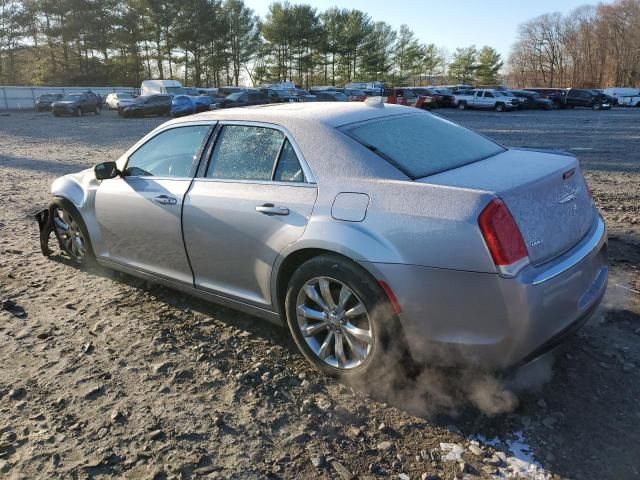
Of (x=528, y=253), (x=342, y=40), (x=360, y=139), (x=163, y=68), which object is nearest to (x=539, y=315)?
(x=528, y=253)

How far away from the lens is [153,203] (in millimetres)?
3883

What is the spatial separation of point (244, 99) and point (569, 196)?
103ft

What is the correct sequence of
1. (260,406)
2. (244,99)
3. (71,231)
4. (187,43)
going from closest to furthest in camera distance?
(260,406)
(71,231)
(244,99)
(187,43)

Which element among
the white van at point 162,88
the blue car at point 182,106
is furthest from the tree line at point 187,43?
the blue car at point 182,106

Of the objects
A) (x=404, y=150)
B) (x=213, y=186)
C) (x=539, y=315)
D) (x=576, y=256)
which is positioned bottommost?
(x=539, y=315)

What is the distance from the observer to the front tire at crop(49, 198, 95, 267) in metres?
4.71

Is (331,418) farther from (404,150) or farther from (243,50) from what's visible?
(243,50)

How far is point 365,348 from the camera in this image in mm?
2973

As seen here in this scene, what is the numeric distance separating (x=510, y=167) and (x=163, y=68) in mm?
70154

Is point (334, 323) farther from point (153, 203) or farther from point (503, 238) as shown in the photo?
point (153, 203)

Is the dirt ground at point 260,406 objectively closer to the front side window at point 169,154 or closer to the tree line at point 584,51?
the front side window at point 169,154

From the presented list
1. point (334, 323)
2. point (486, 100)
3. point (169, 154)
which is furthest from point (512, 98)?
point (334, 323)

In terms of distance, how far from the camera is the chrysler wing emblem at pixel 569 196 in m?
2.88

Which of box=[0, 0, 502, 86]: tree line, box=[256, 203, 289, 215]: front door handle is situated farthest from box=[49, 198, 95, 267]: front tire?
box=[0, 0, 502, 86]: tree line
